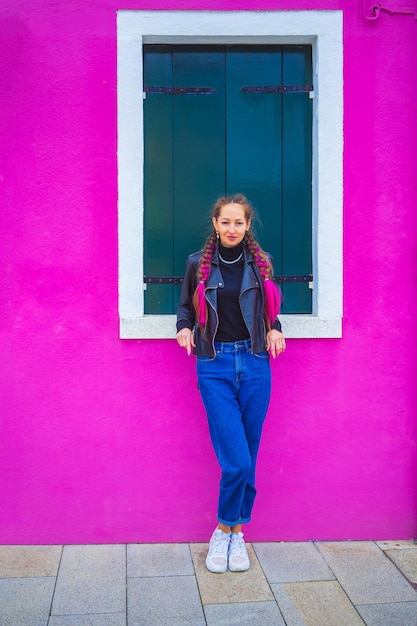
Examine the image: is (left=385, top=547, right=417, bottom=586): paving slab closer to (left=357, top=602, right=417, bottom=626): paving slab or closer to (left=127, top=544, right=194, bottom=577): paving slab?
(left=357, top=602, right=417, bottom=626): paving slab

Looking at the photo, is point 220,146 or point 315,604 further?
point 220,146

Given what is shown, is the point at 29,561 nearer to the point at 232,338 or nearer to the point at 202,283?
the point at 232,338

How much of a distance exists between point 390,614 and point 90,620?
1383 millimetres

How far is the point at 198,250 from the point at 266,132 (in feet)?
2.60

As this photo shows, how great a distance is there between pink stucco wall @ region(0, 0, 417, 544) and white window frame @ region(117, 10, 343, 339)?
0.06m

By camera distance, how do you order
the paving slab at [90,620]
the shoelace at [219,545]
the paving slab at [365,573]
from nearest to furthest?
the paving slab at [90,620], the paving slab at [365,573], the shoelace at [219,545]

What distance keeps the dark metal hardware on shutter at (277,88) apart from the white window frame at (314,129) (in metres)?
0.07

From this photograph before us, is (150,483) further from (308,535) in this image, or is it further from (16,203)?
(16,203)

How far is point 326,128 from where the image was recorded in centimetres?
388

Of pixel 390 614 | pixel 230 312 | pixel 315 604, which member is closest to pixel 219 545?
pixel 315 604

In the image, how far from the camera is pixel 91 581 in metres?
3.51

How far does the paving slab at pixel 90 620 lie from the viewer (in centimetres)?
311

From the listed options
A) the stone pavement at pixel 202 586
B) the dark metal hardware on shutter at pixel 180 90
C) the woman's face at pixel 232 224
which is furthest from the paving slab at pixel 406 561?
the dark metal hardware on shutter at pixel 180 90

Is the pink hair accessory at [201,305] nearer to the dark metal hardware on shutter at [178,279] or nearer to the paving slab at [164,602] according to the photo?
the dark metal hardware on shutter at [178,279]
